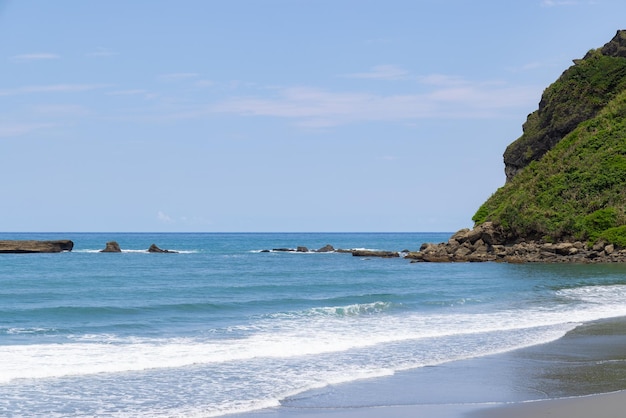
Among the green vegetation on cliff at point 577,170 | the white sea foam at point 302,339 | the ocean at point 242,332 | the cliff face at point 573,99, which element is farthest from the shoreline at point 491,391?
the cliff face at point 573,99

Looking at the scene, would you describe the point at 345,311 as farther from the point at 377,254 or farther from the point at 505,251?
the point at 377,254

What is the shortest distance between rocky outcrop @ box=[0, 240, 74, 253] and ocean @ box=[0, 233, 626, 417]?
168ft

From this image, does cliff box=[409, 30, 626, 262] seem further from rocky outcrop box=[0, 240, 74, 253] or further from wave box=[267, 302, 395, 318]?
rocky outcrop box=[0, 240, 74, 253]

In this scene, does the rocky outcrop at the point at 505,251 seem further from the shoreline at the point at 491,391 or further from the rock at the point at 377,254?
A: the shoreline at the point at 491,391

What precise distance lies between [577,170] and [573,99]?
1468 cm

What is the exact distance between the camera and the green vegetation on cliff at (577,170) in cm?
6112

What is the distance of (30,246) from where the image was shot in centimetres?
9362

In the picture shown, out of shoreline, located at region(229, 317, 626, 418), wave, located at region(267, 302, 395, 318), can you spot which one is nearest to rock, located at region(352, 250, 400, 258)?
wave, located at region(267, 302, 395, 318)

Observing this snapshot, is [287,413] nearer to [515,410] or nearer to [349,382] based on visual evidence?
[349,382]

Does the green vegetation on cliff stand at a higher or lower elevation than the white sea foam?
higher

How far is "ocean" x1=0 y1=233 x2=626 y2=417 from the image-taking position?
1362 centimetres

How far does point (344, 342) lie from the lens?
19984 mm

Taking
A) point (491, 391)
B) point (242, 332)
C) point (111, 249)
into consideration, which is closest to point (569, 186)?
point (242, 332)

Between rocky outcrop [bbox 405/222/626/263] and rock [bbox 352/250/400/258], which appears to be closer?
rocky outcrop [bbox 405/222/626/263]
